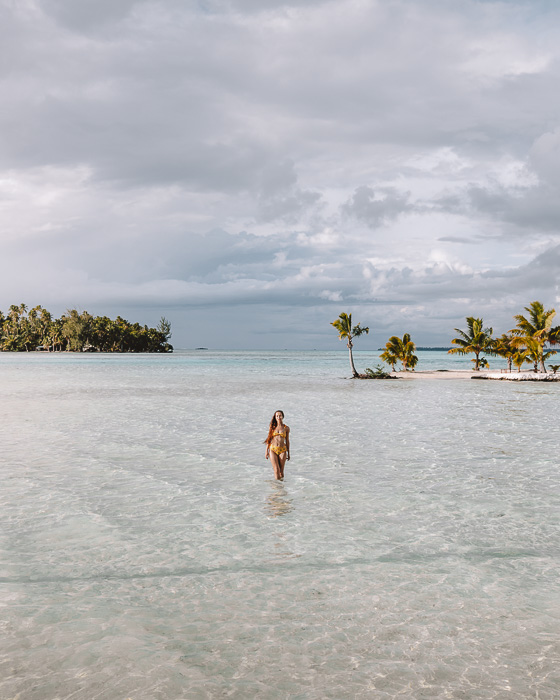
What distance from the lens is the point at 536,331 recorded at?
60.7 metres

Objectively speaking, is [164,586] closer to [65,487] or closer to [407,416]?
[65,487]

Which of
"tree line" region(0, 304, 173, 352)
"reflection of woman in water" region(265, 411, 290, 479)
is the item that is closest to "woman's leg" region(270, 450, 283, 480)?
"reflection of woman in water" region(265, 411, 290, 479)

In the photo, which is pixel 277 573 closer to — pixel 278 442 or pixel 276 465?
pixel 278 442

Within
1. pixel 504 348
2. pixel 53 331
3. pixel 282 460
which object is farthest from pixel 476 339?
pixel 53 331

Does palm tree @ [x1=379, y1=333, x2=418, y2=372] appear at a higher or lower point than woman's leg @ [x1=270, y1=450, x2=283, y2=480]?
higher

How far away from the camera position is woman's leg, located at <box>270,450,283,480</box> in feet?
44.1

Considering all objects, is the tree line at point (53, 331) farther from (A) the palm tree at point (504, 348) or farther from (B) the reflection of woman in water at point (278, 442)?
(B) the reflection of woman in water at point (278, 442)

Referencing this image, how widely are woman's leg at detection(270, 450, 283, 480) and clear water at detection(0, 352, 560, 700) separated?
372 mm

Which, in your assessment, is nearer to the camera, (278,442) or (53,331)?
(278,442)

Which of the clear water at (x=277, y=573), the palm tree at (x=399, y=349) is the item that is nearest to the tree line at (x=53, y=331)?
the palm tree at (x=399, y=349)

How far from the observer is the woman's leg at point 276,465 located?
1343 cm

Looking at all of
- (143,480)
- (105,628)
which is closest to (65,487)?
(143,480)

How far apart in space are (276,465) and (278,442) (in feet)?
2.31

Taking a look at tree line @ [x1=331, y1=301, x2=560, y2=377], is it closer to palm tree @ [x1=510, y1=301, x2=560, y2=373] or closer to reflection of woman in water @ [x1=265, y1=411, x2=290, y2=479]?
palm tree @ [x1=510, y1=301, x2=560, y2=373]
